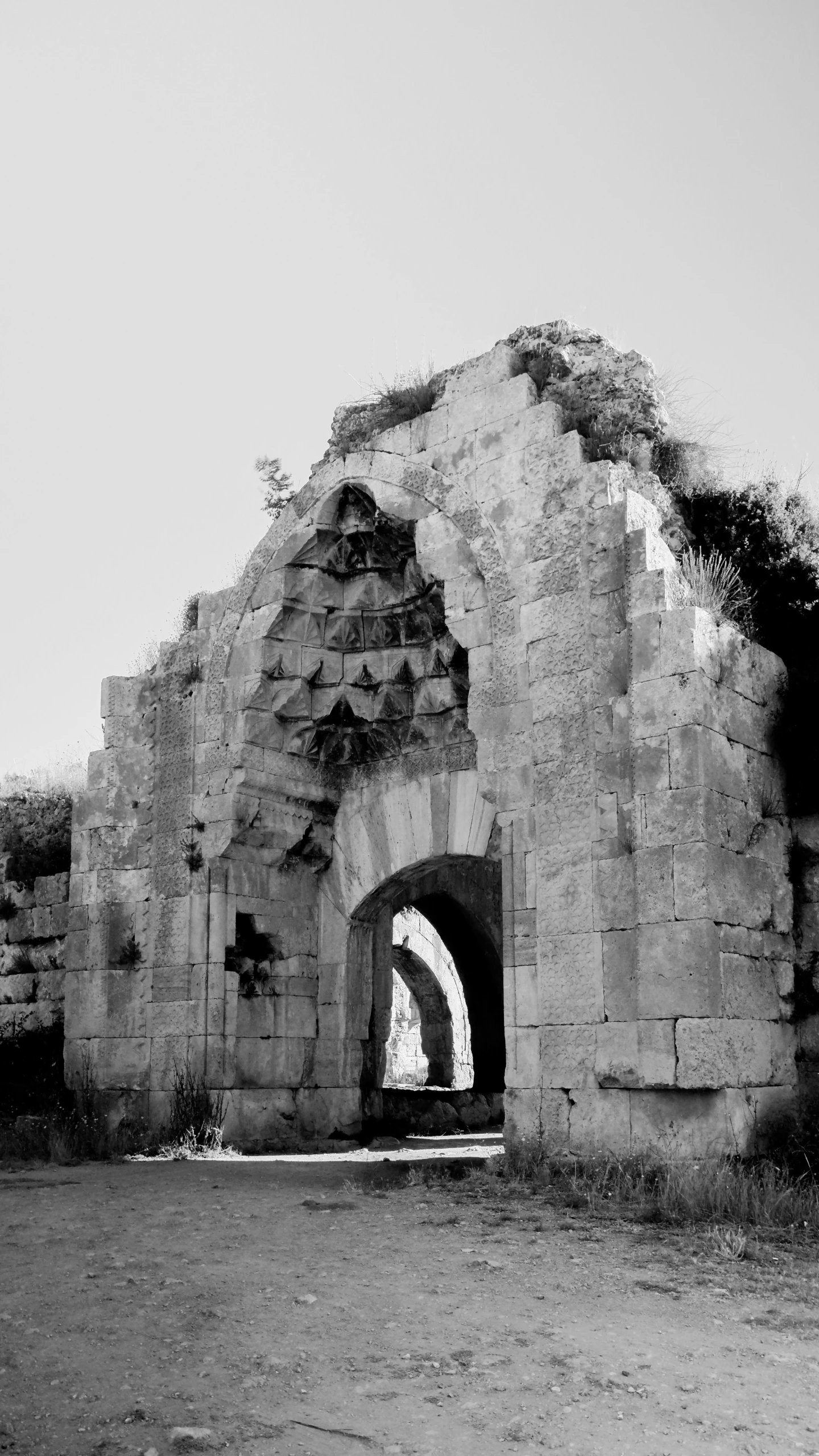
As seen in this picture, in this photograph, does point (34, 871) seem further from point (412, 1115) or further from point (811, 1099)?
point (811, 1099)

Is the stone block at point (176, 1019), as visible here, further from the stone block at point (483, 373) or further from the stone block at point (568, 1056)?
the stone block at point (483, 373)

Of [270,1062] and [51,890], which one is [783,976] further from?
[51,890]

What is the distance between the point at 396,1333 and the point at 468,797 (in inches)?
218

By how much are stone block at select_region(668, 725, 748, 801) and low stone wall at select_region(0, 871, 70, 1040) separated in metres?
6.33

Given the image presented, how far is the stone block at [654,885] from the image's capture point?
6801mm

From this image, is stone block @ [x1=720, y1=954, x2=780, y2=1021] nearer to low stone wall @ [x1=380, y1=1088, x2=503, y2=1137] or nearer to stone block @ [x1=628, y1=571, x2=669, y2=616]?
stone block @ [x1=628, y1=571, x2=669, y2=616]

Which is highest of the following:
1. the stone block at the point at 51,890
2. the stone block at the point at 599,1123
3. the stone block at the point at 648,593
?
the stone block at the point at 648,593

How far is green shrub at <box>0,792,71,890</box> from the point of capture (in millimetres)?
12016

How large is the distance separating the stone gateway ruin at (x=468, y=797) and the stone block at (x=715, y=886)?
0.02 meters

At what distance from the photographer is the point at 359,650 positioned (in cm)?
1008

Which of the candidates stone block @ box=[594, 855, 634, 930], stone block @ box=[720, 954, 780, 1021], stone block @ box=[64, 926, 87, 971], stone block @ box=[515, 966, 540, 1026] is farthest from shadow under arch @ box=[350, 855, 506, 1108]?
stone block @ box=[720, 954, 780, 1021]

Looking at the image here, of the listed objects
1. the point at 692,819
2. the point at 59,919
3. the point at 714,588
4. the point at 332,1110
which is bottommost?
the point at 332,1110

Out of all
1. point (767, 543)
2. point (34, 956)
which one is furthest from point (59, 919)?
point (767, 543)

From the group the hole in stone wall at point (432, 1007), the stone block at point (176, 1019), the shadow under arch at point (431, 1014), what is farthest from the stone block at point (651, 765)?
the shadow under arch at point (431, 1014)
